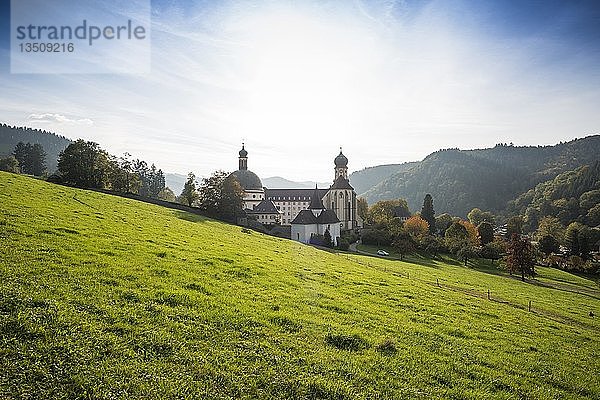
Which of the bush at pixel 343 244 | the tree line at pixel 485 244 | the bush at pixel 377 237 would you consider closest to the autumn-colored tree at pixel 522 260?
the tree line at pixel 485 244

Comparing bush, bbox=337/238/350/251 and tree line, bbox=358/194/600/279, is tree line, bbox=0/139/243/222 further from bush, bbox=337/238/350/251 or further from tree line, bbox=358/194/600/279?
tree line, bbox=358/194/600/279

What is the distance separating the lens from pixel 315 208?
78625 mm

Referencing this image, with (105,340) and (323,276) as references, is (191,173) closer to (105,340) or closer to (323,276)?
(323,276)

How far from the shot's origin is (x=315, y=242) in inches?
2699

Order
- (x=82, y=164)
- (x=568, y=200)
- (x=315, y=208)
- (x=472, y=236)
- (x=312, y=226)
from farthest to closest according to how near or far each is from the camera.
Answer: (x=568, y=200), (x=315, y=208), (x=472, y=236), (x=312, y=226), (x=82, y=164)

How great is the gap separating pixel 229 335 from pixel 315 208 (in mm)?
68161

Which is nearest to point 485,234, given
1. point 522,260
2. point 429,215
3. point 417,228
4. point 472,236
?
point 472,236

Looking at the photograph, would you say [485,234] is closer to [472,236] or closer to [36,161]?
[472,236]

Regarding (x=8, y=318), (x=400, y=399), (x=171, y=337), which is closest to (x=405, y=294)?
(x=400, y=399)

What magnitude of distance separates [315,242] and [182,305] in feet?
187

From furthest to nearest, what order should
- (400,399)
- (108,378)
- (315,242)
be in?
(315,242)
(400,399)
(108,378)

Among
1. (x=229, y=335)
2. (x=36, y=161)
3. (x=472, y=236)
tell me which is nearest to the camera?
(x=229, y=335)

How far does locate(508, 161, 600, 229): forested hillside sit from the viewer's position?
137250 mm

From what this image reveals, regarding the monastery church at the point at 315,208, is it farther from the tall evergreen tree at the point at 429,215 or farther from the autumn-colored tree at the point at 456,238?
the autumn-colored tree at the point at 456,238
